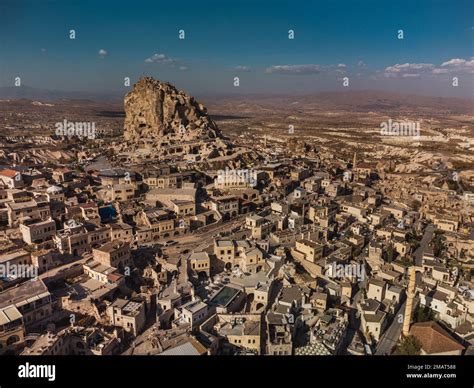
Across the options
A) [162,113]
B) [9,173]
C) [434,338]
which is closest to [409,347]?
[434,338]

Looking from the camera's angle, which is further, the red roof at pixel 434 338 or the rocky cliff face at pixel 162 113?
the rocky cliff face at pixel 162 113

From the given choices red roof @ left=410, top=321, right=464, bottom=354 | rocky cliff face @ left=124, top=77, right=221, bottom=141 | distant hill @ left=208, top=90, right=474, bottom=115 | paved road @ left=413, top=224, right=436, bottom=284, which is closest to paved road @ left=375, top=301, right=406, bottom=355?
red roof @ left=410, top=321, right=464, bottom=354

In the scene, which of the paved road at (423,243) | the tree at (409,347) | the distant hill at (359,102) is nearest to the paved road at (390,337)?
the tree at (409,347)

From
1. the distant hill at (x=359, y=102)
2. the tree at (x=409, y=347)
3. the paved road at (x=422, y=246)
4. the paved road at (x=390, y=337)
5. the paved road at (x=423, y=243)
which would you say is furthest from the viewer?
the distant hill at (x=359, y=102)

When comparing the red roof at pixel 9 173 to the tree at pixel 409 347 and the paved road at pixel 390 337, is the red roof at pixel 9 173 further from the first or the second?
the tree at pixel 409 347

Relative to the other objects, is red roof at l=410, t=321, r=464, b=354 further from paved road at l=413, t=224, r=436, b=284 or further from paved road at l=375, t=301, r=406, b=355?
paved road at l=413, t=224, r=436, b=284
